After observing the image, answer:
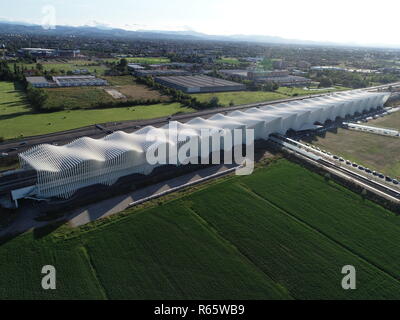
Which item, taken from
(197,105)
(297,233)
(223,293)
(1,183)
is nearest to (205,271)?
(223,293)

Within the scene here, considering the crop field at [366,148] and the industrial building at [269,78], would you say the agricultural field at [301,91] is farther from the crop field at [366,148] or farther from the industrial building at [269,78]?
the crop field at [366,148]

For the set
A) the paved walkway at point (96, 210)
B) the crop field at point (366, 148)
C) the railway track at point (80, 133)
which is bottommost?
the paved walkway at point (96, 210)

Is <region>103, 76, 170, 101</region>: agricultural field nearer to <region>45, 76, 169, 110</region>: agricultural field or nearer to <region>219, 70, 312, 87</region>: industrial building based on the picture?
<region>45, 76, 169, 110</region>: agricultural field

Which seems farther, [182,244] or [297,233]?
[297,233]

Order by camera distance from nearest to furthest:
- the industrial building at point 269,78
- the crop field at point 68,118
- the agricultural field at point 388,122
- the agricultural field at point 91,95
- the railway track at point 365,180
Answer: the railway track at point 365,180
the crop field at point 68,118
the agricultural field at point 388,122
the agricultural field at point 91,95
the industrial building at point 269,78

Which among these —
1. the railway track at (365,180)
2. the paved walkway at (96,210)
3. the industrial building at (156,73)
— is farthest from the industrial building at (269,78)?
the paved walkway at (96,210)

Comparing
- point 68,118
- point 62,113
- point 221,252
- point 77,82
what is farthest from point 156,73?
point 221,252

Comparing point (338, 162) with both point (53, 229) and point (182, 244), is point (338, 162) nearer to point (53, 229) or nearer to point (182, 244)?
point (182, 244)
